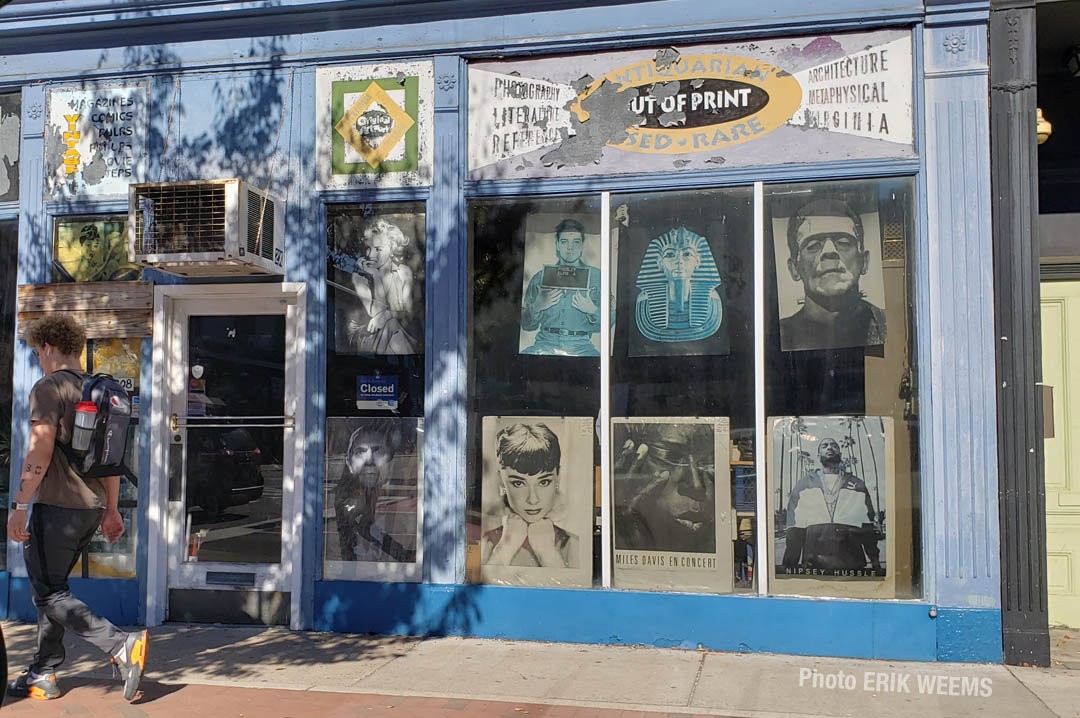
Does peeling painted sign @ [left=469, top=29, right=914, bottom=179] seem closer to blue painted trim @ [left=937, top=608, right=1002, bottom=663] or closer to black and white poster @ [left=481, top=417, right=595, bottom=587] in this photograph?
black and white poster @ [left=481, top=417, right=595, bottom=587]

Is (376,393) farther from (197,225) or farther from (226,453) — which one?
(197,225)

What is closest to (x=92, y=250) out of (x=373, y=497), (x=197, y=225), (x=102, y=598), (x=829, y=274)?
(x=197, y=225)

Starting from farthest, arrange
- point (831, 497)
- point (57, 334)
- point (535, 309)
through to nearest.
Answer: point (535, 309) → point (831, 497) → point (57, 334)

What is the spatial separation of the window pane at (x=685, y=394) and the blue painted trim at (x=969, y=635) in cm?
127

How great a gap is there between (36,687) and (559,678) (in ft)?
9.96

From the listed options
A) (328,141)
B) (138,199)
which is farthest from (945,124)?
(138,199)

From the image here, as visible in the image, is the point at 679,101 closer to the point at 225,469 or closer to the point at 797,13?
the point at 797,13

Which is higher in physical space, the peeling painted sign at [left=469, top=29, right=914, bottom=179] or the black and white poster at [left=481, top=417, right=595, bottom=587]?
the peeling painted sign at [left=469, top=29, right=914, bottom=179]

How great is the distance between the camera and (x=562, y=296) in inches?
286

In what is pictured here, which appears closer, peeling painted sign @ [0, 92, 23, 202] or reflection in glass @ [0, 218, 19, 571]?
reflection in glass @ [0, 218, 19, 571]

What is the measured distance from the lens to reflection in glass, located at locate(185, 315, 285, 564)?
24.8ft

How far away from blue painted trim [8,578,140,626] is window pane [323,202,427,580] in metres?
1.56

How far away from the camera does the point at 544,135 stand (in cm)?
730

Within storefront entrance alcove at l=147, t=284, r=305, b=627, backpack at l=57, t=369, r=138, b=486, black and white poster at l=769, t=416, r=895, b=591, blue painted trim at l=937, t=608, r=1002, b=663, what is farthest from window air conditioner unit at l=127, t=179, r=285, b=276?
blue painted trim at l=937, t=608, r=1002, b=663
